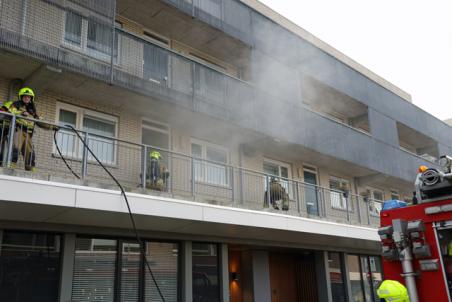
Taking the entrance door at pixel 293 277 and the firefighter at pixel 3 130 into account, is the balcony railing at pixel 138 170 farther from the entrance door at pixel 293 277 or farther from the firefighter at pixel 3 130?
the entrance door at pixel 293 277

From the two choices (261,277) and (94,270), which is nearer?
(94,270)

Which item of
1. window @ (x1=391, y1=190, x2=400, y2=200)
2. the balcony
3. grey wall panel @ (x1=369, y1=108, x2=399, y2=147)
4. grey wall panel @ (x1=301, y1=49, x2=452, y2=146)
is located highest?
grey wall panel @ (x1=301, y1=49, x2=452, y2=146)

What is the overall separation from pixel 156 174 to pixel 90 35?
3628 millimetres

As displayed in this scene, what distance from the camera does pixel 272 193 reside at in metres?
11.8

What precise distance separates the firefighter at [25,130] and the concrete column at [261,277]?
6.69 metres

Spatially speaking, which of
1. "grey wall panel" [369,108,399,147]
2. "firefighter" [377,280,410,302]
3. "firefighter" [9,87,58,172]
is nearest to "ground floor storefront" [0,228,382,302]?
"firefighter" [9,87,58,172]

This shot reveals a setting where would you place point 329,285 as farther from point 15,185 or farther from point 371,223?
point 15,185

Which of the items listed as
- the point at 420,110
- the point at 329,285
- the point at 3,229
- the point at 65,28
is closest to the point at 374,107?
the point at 420,110

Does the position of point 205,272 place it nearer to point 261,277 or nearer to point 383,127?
point 261,277

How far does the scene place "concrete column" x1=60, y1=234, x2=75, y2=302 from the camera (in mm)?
8305

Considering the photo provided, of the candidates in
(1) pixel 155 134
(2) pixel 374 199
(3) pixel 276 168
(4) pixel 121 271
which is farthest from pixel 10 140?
(2) pixel 374 199

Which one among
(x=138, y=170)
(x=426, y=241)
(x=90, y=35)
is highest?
(x=90, y=35)

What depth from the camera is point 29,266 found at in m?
8.20

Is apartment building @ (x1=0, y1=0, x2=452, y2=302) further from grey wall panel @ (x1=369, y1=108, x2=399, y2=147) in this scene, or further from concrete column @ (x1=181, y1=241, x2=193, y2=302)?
grey wall panel @ (x1=369, y1=108, x2=399, y2=147)
